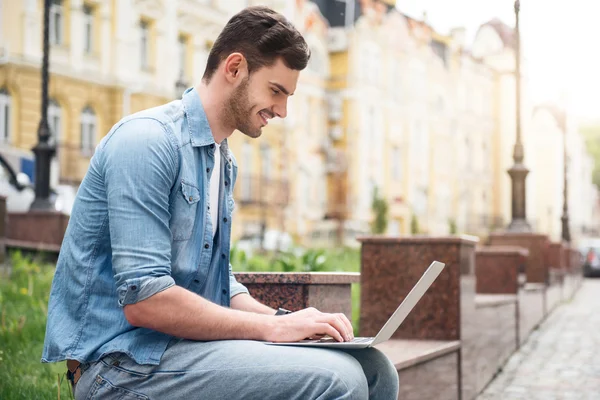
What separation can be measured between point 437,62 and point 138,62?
27824 mm

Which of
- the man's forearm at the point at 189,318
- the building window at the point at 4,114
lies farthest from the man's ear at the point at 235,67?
the building window at the point at 4,114

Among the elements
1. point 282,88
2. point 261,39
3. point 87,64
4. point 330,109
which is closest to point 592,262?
point 330,109

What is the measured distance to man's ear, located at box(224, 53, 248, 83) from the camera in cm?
280

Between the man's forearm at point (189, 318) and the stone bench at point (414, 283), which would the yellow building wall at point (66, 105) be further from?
the man's forearm at point (189, 318)

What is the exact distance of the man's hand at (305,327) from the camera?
2715mm

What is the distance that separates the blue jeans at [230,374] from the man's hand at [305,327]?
7 centimetres

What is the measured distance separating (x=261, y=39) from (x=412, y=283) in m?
3.46

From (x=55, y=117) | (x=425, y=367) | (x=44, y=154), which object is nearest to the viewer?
(x=425, y=367)

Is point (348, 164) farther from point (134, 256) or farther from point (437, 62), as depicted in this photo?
point (134, 256)

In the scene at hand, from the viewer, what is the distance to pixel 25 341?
6.37 meters

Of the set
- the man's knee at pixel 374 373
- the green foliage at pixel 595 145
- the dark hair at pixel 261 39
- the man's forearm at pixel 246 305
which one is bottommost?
the man's knee at pixel 374 373

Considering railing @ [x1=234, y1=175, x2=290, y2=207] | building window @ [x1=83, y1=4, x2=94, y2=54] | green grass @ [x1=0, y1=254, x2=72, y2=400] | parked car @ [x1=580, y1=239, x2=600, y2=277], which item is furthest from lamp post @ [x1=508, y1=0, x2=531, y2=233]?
parked car @ [x1=580, y1=239, x2=600, y2=277]

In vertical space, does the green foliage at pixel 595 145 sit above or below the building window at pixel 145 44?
above

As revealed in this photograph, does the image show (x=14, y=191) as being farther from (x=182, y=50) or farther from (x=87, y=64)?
(x=182, y=50)
